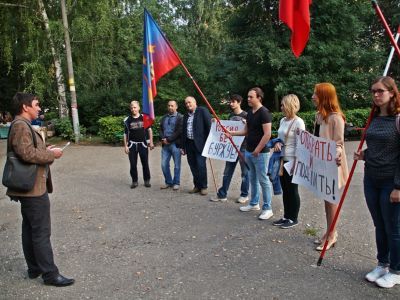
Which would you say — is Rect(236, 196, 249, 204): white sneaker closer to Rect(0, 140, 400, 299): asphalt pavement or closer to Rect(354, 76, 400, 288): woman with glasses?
Rect(0, 140, 400, 299): asphalt pavement

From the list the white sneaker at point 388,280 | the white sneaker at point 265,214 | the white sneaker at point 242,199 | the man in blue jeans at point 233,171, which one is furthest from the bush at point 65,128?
the white sneaker at point 388,280

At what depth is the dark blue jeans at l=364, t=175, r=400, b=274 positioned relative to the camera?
362 centimetres

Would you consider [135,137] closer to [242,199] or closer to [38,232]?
[242,199]

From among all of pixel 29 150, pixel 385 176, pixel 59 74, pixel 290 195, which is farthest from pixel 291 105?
pixel 59 74

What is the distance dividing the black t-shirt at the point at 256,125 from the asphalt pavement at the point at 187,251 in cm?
107

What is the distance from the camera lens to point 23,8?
16.7 meters

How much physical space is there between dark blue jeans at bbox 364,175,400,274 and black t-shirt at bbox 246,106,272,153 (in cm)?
205

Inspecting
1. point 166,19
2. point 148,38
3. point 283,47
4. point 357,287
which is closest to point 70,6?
→ point 166,19

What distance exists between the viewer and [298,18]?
4.18m

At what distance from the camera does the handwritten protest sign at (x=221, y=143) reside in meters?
6.89

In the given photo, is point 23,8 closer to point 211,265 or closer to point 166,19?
point 166,19

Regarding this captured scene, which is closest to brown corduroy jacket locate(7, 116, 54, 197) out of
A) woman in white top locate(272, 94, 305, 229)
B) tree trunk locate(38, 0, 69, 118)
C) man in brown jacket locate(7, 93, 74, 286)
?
man in brown jacket locate(7, 93, 74, 286)

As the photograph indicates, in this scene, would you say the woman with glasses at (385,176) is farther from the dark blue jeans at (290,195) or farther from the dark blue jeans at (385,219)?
the dark blue jeans at (290,195)

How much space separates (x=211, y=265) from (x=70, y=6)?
1533 centimetres
